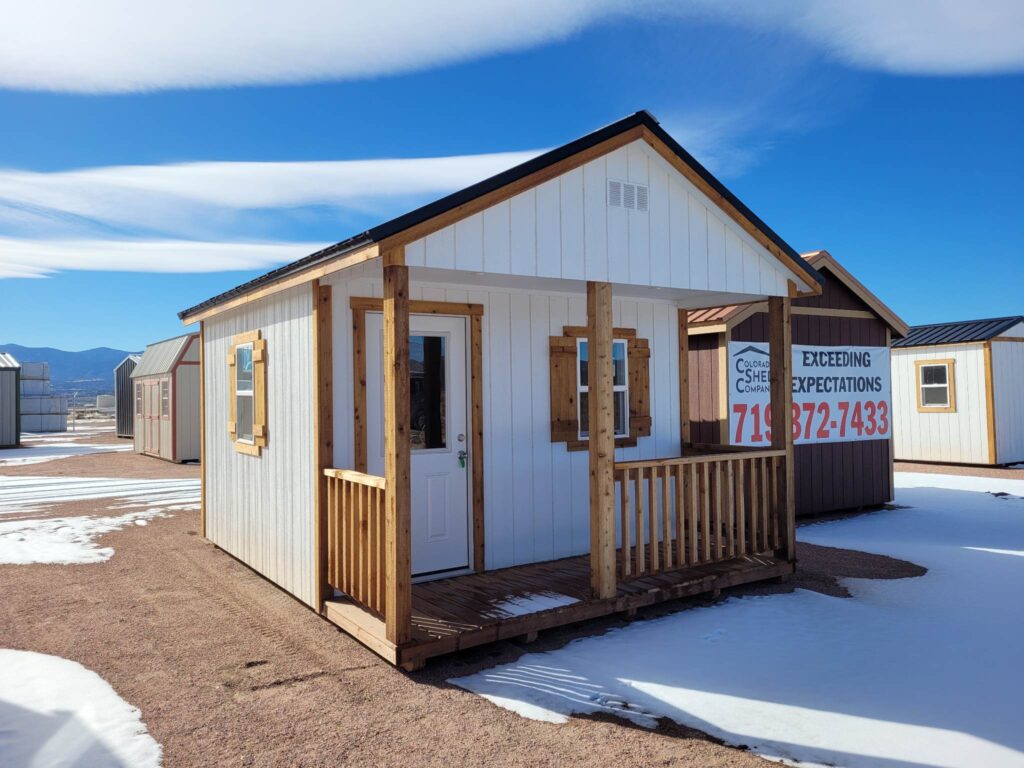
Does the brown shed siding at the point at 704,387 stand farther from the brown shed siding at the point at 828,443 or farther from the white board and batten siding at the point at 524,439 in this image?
the white board and batten siding at the point at 524,439

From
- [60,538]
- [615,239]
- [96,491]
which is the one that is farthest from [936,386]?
[96,491]

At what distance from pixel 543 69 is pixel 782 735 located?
9770 mm

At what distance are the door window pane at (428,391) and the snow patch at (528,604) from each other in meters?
1.45

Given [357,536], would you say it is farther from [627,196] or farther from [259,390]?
[627,196]

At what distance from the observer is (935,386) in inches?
623

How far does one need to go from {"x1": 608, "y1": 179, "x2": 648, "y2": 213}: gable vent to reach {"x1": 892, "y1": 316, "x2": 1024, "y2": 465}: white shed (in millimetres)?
12300

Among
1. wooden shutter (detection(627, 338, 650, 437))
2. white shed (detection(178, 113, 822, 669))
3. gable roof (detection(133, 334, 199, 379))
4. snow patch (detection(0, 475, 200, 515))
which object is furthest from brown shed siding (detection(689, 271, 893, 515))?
gable roof (detection(133, 334, 199, 379))

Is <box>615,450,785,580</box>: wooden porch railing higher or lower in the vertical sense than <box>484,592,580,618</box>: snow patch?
higher

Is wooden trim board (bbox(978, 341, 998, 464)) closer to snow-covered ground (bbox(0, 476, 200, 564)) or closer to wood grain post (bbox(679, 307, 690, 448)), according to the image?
wood grain post (bbox(679, 307, 690, 448))

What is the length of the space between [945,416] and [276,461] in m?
14.4

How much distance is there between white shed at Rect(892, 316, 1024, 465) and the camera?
15.0 metres

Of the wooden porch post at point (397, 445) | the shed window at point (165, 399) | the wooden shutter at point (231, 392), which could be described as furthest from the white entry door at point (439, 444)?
the shed window at point (165, 399)

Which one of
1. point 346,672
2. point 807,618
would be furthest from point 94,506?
point 807,618

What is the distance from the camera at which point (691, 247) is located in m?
6.06
